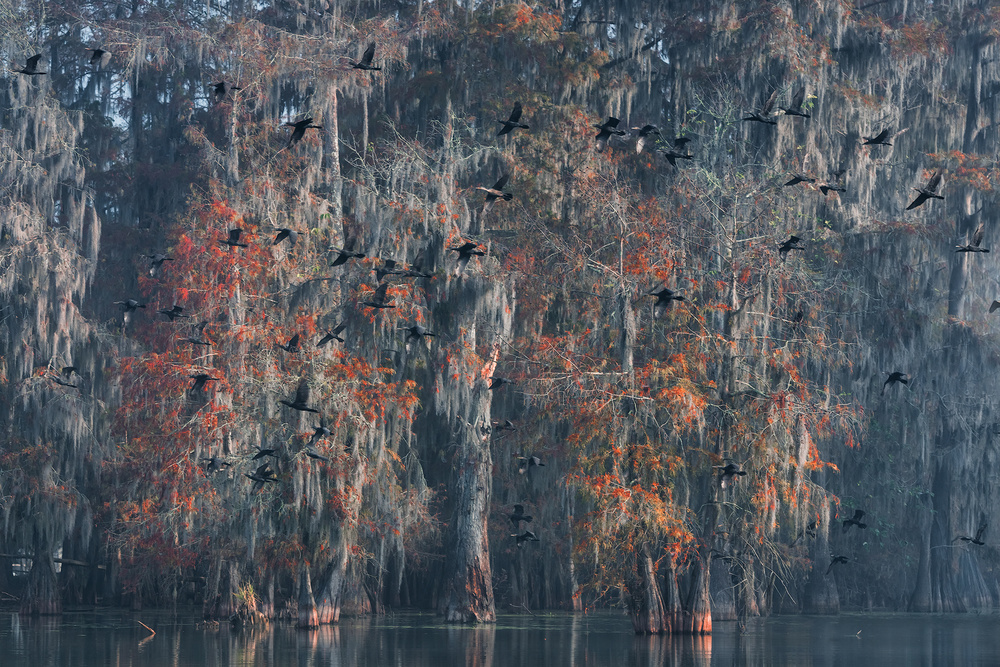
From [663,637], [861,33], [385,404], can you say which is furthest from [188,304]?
[861,33]

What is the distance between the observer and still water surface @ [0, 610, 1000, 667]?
68.7 feet

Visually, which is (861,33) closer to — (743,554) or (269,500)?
(743,554)

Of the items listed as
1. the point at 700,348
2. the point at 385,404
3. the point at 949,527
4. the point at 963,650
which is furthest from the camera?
the point at 949,527

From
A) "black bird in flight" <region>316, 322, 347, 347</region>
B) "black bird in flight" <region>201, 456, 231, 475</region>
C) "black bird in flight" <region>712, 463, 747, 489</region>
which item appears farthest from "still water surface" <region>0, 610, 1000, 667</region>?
"black bird in flight" <region>316, 322, 347, 347</region>

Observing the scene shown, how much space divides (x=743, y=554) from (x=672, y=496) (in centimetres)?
191

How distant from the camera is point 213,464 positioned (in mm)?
24719

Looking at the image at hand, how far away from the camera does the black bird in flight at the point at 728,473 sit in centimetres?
2317

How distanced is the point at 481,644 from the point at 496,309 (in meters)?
7.95

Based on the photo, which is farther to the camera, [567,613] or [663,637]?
[567,613]

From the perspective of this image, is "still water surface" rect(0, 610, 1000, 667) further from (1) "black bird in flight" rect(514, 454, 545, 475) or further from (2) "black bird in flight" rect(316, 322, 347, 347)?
(2) "black bird in flight" rect(316, 322, 347, 347)

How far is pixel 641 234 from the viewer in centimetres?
2681

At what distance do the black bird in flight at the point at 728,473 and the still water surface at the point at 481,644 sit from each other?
2827mm

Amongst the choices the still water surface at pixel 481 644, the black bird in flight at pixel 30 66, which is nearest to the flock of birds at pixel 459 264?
the black bird in flight at pixel 30 66

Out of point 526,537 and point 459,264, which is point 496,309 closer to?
point 459,264
